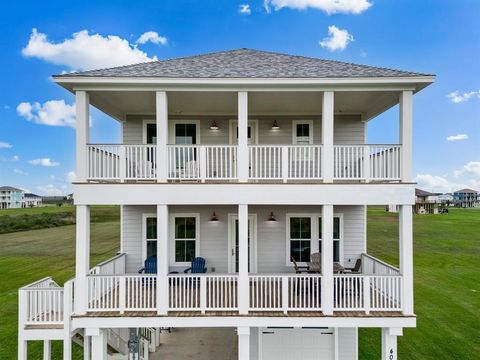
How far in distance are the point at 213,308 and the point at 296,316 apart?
2082mm

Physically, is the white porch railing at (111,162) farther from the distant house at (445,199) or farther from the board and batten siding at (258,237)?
the distant house at (445,199)

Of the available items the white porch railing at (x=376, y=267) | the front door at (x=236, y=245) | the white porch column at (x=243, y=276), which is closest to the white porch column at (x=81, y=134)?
the white porch column at (x=243, y=276)

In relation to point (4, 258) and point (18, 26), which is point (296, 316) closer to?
point (4, 258)

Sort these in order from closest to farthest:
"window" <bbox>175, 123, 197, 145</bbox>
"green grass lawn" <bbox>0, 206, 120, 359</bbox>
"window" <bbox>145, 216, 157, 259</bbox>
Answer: "window" <bbox>145, 216, 157, 259</bbox>, "window" <bbox>175, 123, 197, 145</bbox>, "green grass lawn" <bbox>0, 206, 120, 359</bbox>

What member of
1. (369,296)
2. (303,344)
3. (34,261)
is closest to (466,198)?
(303,344)

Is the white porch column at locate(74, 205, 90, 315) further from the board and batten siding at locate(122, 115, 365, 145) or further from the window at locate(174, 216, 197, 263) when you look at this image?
the board and batten siding at locate(122, 115, 365, 145)

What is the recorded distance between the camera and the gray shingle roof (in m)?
7.75

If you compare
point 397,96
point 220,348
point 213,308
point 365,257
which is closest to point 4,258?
point 220,348

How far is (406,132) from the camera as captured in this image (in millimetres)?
7789

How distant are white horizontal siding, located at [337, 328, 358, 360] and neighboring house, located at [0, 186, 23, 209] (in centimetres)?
12091

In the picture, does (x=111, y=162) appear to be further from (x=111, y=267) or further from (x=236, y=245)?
(x=236, y=245)

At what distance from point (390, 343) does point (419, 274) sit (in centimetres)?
1857

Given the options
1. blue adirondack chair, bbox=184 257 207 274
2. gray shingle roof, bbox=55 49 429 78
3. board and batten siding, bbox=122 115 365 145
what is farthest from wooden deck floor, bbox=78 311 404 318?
gray shingle roof, bbox=55 49 429 78

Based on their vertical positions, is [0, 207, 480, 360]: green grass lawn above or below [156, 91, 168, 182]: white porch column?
below
